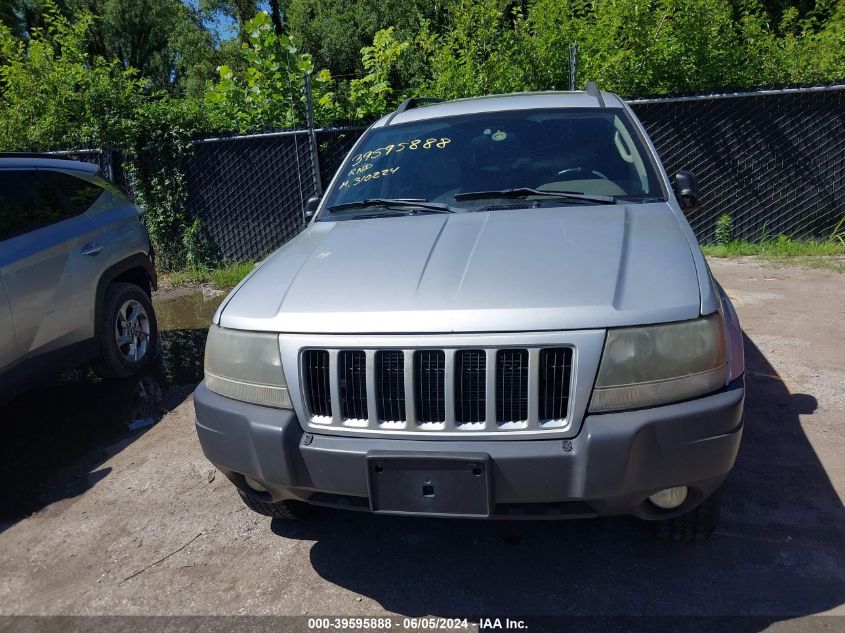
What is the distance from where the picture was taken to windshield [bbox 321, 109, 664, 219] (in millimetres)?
3498

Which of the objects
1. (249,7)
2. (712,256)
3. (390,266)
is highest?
(249,7)

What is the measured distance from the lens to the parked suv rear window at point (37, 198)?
445 cm

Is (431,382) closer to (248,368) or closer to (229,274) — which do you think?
(248,368)

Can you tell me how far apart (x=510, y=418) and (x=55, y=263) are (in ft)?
12.0

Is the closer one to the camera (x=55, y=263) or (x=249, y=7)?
(x=55, y=263)

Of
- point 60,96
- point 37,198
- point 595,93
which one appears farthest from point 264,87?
point 595,93

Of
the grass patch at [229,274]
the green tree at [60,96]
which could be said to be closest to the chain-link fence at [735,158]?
the grass patch at [229,274]

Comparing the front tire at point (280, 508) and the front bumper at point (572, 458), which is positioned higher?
the front bumper at point (572, 458)

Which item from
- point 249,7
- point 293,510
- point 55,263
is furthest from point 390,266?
point 249,7

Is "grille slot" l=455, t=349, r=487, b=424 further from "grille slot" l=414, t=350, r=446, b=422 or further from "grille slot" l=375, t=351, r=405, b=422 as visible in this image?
"grille slot" l=375, t=351, r=405, b=422

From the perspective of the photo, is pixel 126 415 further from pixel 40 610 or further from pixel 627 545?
pixel 627 545

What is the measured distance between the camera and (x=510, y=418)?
2355mm

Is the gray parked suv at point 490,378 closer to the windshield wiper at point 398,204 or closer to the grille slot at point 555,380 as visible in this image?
the grille slot at point 555,380

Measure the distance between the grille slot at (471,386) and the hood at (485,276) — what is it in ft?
0.33
